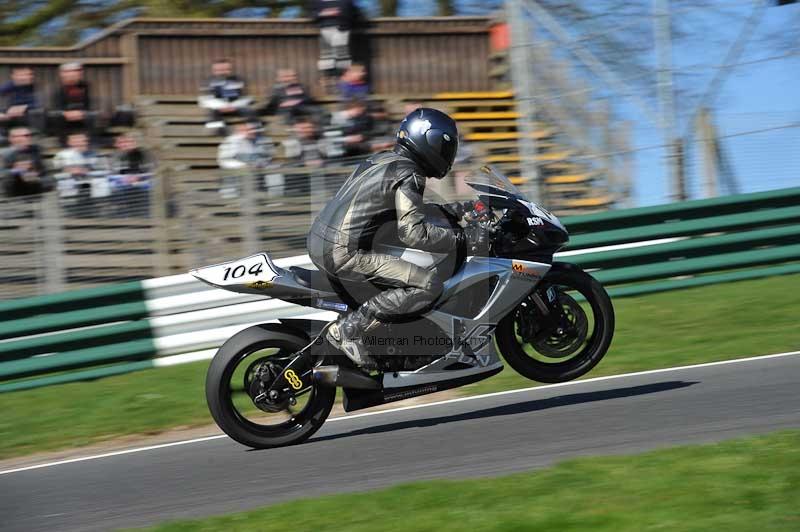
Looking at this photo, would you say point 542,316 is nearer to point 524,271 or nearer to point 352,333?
point 524,271

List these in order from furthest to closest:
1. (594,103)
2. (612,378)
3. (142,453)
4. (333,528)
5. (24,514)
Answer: (594,103) < (612,378) < (142,453) < (24,514) < (333,528)

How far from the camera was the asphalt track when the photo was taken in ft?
17.6

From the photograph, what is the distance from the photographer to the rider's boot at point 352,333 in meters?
6.25

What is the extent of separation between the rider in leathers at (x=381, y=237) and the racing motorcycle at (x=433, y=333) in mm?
69

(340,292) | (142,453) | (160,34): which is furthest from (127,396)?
(160,34)

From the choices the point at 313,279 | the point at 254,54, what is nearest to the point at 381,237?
the point at 313,279

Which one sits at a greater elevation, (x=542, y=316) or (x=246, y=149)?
(x=246, y=149)

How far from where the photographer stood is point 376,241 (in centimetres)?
628

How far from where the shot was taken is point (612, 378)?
7.70 m

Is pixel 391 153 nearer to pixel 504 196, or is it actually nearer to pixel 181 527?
pixel 504 196

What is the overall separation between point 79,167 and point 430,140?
6786 mm

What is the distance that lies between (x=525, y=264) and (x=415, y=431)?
3.77 ft

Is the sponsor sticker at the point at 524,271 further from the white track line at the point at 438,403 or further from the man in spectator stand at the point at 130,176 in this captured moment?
the man in spectator stand at the point at 130,176

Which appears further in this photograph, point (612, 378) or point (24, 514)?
point (612, 378)
